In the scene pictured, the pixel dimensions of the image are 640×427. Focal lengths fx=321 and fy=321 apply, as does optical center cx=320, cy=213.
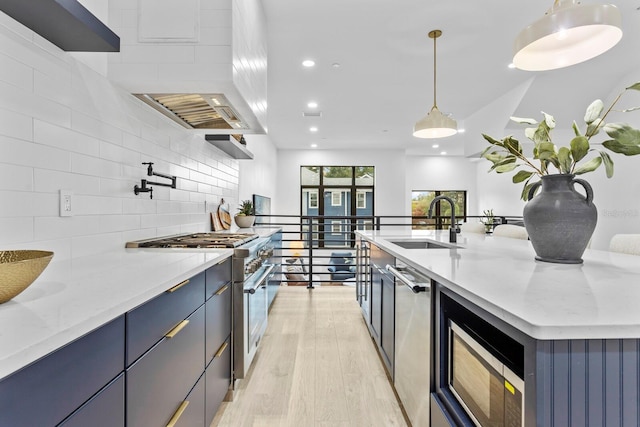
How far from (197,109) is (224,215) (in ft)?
4.80

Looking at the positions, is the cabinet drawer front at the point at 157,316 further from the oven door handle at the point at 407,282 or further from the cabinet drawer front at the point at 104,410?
the oven door handle at the point at 407,282

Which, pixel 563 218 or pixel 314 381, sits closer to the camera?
pixel 563 218

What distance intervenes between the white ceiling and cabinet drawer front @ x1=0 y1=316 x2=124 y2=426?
2.71m

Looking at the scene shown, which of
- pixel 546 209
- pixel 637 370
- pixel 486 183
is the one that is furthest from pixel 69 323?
pixel 486 183

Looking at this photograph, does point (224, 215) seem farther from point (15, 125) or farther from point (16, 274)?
point (16, 274)

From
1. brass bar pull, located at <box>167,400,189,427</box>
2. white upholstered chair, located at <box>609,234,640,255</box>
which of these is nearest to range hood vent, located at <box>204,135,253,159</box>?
brass bar pull, located at <box>167,400,189,427</box>

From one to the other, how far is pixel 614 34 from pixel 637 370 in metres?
1.54

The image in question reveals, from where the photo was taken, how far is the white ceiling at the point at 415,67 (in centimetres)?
271

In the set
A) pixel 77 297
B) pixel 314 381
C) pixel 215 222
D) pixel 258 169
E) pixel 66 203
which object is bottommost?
pixel 314 381

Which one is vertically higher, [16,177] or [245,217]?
[16,177]

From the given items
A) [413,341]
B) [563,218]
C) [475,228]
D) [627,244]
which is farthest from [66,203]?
[475,228]

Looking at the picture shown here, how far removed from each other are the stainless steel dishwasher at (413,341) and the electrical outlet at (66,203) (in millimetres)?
1526

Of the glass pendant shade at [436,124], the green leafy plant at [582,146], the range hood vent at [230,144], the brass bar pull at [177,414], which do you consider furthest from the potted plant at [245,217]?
the green leafy plant at [582,146]

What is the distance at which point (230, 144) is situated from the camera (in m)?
3.09
